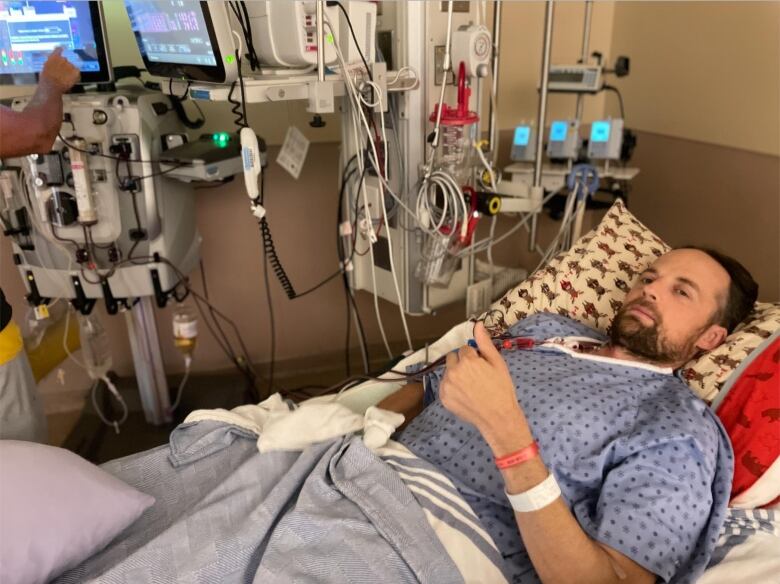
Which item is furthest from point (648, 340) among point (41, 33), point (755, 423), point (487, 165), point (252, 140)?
point (41, 33)

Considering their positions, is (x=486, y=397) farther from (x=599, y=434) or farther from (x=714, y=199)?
(x=714, y=199)

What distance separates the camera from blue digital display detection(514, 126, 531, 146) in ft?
8.14

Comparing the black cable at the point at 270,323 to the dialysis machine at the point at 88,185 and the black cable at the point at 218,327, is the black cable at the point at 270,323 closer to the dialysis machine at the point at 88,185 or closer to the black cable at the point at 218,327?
the black cable at the point at 218,327

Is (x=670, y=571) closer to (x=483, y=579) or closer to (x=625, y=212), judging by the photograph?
(x=483, y=579)

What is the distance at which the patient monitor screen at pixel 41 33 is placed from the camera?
5.68ft

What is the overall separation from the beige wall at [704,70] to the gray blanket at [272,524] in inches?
77.4

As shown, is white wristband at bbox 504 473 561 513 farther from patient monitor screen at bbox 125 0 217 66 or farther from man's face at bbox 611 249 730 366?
patient monitor screen at bbox 125 0 217 66

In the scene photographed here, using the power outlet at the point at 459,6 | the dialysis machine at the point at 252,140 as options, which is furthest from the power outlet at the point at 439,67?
the power outlet at the point at 459,6

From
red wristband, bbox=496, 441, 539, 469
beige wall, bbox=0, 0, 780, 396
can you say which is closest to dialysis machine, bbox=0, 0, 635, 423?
beige wall, bbox=0, 0, 780, 396

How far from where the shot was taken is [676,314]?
1.42m

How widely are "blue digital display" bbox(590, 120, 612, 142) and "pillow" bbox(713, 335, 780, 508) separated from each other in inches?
46.3

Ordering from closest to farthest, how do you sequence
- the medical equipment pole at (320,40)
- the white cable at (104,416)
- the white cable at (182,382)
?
1. the medical equipment pole at (320,40)
2. the white cable at (104,416)
3. the white cable at (182,382)

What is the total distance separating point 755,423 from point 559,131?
1.44 metres

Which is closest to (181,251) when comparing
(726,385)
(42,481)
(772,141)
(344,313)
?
(344,313)
